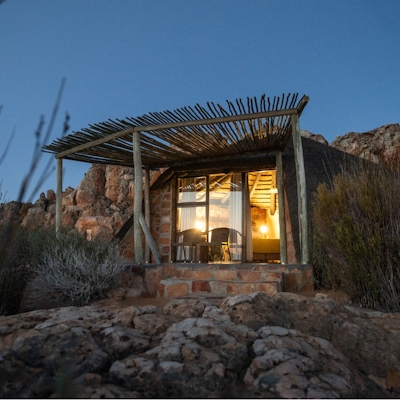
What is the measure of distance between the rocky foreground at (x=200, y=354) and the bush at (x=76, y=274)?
94.8 inches

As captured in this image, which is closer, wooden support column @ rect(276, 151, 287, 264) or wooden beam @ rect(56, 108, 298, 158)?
wooden beam @ rect(56, 108, 298, 158)

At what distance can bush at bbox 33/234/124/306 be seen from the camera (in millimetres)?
4566

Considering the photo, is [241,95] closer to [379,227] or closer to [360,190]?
[360,190]

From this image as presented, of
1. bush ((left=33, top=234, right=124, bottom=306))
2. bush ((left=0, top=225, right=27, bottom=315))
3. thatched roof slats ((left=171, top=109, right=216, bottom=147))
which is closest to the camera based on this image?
bush ((left=0, top=225, right=27, bottom=315))

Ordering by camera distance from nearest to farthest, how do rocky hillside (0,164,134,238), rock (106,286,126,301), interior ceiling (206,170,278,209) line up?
1. rock (106,286,126,301)
2. interior ceiling (206,170,278,209)
3. rocky hillside (0,164,134,238)

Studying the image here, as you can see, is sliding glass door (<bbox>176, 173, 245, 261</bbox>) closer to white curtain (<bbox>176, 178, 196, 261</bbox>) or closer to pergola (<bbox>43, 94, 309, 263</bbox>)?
white curtain (<bbox>176, 178, 196, 261</bbox>)

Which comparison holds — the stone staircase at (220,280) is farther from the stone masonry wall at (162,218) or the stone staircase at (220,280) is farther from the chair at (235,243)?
the stone masonry wall at (162,218)

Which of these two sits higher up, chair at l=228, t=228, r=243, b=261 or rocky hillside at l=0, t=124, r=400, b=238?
rocky hillside at l=0, t=124, r=400, b=238

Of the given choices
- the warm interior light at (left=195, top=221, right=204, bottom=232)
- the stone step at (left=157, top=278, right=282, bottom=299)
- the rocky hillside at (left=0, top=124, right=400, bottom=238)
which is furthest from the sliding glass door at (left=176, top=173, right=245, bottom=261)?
the rocky hillside at (left=0, top=124, right=400, bottom=238)

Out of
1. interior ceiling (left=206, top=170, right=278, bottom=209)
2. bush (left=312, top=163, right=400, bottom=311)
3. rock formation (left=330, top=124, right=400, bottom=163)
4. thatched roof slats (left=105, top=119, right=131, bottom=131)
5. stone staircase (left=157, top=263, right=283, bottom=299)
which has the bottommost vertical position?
stone staircase (left=157, top=263, right=283, bottom=299)

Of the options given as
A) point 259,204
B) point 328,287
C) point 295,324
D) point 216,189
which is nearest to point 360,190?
point 328,287

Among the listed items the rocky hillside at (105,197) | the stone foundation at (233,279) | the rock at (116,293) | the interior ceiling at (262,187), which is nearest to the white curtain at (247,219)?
the interior ceiling at (262,187)

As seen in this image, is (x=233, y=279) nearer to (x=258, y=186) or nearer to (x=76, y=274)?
(x=76, y=274)

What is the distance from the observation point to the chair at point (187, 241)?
26.5 ft
